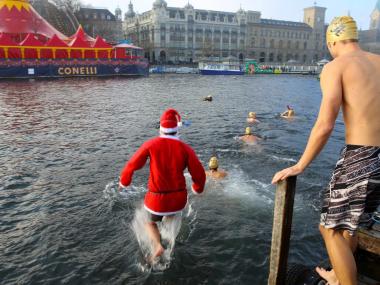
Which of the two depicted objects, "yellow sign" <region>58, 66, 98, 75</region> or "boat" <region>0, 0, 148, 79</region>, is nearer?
"boat" <region>0, 0, 148, 79</region>

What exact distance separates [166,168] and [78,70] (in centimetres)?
5111

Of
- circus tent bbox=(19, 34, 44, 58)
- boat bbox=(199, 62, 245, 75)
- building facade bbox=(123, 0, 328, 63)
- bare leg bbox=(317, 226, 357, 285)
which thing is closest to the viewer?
bare leg bbox=(317, 226, 357, 285)

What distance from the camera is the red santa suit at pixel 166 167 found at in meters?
4.52

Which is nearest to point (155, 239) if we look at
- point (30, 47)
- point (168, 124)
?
point (168, 124)

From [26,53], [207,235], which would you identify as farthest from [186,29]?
[207,235]

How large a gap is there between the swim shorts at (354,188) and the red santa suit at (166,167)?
207 cm

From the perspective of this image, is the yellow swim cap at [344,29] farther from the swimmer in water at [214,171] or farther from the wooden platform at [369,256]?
the swimmer in water at [214,171]

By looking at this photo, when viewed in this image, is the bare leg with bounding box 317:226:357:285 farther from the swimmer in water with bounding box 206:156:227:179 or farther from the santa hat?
the swimmer in water with bounding box 206:156:227:179

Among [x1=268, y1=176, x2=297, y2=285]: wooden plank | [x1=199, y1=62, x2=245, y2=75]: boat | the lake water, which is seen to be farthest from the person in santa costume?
[x1=199, y1=62, x2=245, y2=75]: boat

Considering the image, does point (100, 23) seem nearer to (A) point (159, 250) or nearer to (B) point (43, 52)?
(B) point (43, 52)

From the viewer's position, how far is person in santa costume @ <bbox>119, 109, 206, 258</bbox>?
4.52 m

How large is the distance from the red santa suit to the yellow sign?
5008 cm

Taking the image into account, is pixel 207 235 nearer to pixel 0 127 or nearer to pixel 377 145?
pixel 377 145

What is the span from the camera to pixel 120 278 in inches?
200
